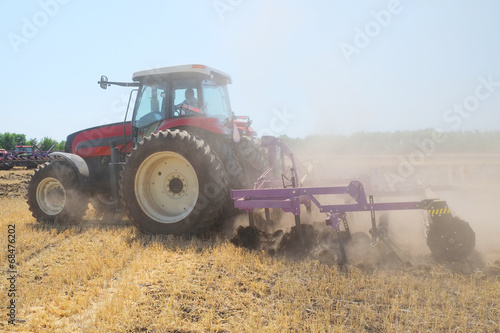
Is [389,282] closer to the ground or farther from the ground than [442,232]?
closer to the ground

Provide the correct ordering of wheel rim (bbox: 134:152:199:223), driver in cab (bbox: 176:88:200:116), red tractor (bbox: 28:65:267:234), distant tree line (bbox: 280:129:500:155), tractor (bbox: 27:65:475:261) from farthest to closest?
distant tree line (bbox: 280:129:500:155)
driver in cab (bbox: 176:88:200:116)
wheel rim (bbox: 134:152:199:223)
red tractor (bbox: 28:65:267:234)
tractor (bbox: 27:65:475:261)

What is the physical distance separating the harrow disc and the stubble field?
115 millimetres

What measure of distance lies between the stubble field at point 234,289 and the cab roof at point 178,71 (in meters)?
2.54

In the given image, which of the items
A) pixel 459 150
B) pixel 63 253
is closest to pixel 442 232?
pixel 63 253

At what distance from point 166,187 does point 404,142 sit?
32.4 metres

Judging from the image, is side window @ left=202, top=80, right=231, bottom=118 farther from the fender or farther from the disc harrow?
the fender

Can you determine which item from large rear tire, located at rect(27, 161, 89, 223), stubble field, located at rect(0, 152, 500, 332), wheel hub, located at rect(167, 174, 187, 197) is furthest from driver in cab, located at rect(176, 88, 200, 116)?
large rear tire, located at rect(27, 161, 89, 223)

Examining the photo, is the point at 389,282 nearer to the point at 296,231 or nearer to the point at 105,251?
the point at 296,231

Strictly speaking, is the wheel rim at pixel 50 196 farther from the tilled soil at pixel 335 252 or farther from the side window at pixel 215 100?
the tilled soil at pixel 335 252

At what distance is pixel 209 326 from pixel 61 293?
1.61 meters

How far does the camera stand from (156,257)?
13.9 ft

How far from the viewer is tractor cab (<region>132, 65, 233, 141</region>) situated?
5.57 meters

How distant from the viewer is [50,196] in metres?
6.49

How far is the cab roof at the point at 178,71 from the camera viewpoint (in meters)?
5.62
